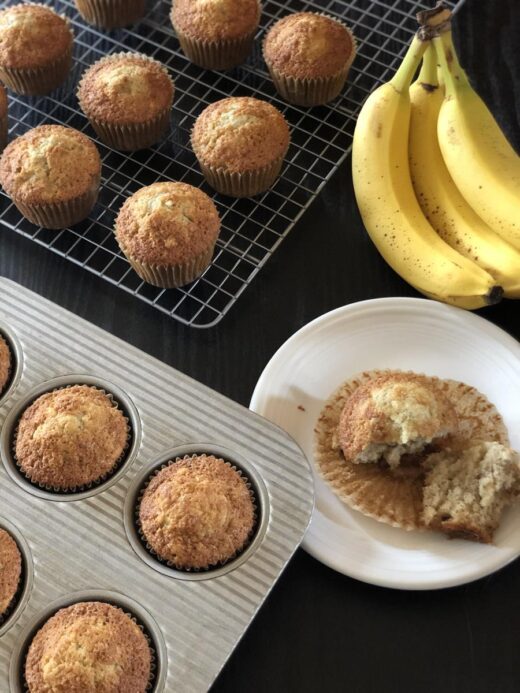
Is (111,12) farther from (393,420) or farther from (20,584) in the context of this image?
(20,584)

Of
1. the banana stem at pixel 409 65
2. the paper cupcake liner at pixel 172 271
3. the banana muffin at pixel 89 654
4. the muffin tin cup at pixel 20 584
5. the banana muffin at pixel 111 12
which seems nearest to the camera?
the banana muffin at pixel 89 654

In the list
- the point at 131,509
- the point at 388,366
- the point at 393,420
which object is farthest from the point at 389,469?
the point at 131,509

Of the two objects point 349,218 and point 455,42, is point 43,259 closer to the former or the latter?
point 349,218

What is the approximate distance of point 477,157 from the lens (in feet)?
8.82

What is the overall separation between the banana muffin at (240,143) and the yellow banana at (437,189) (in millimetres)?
425

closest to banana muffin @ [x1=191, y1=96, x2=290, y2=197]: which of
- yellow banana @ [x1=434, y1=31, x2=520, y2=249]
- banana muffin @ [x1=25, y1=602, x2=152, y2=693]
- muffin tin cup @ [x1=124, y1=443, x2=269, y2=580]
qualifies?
yellow banana @ [x1=434, y1=31, x2=520, y2=249]

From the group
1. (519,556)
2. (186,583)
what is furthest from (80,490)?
(519,556)

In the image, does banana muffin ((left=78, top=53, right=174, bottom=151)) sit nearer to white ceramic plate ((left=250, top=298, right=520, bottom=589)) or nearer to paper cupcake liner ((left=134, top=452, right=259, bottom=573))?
white ceramic plate ((left=250, top=298, right=520, bottom=589))

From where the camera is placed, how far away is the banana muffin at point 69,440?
2271mm

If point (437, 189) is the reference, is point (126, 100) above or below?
above

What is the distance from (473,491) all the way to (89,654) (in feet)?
3.33

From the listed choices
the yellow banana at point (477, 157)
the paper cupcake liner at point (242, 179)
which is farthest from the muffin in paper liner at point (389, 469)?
the paper cupcake liner at point (242, 179)

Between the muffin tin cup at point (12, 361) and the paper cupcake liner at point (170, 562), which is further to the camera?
the muffin tin cup at point (12, 361)

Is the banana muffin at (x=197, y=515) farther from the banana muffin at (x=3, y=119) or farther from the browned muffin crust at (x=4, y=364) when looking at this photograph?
the banana muffin at (x=3, y=119)
